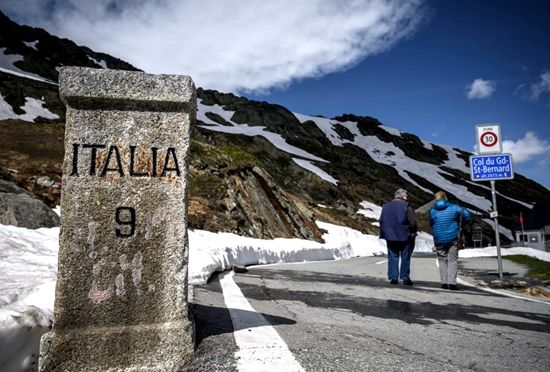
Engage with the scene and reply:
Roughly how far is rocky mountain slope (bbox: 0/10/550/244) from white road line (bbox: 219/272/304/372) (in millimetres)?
9238

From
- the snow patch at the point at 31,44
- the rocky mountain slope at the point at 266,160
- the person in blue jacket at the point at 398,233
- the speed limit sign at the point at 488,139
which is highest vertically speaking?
the snow patch at the point at 31,44

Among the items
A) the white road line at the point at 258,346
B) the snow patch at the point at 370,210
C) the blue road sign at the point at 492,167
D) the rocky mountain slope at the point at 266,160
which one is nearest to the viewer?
the white road line at the point at 258,346

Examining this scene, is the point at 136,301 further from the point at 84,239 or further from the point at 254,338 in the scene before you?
the point at 254,338

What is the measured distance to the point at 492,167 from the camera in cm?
873

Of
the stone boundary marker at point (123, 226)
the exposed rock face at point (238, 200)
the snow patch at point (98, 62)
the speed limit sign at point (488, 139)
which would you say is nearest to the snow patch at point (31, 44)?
the snow patch at point (98, 62)

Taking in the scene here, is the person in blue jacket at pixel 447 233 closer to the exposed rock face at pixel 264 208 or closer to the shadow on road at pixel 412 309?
the shadow on road at pixel 412 309

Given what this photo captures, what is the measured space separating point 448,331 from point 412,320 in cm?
45

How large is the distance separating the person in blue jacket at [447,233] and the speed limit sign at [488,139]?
2.36m

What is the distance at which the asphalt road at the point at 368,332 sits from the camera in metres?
2.25

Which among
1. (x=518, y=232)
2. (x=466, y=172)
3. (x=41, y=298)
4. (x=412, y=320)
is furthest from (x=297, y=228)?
(x=466, y=172)

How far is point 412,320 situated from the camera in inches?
149

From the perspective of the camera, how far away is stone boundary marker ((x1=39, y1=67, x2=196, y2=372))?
2246mm

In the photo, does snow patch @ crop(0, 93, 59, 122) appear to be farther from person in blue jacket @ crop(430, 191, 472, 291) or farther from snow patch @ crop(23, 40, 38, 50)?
snow patch @ crop(23, 40, 38, 50)

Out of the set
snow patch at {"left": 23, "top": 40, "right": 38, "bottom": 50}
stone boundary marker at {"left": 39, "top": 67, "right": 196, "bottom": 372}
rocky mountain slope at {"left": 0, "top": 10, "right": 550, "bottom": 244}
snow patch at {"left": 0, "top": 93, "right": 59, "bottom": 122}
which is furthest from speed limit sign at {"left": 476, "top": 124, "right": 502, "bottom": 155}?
snow patch at {"left": 23, "top": 40, "right": 38, "bottom": 50}
